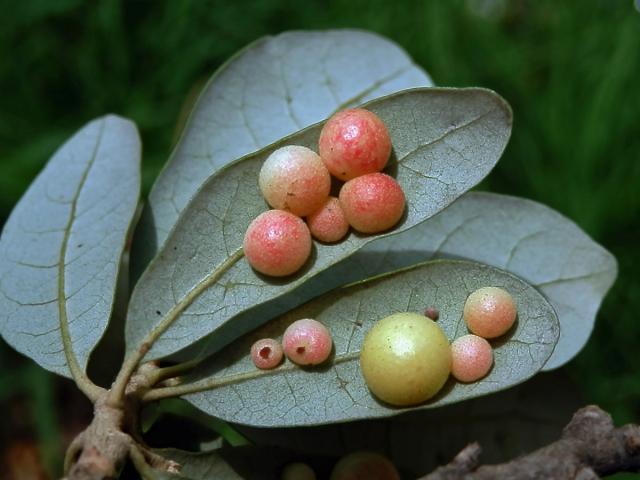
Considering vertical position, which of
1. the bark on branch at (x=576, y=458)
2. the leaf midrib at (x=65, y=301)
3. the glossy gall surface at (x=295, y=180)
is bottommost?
the bark on branch at (x=576, y=458)

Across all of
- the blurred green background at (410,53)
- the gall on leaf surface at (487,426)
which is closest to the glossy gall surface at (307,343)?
the gall on leaf surface at (487,426)

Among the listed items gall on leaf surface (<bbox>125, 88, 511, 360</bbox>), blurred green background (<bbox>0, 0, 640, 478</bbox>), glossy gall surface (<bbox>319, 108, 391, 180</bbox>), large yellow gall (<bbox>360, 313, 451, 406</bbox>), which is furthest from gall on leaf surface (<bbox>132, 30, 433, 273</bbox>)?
blurred green background (<bbox>0, 0, 640, 478</bbox>)

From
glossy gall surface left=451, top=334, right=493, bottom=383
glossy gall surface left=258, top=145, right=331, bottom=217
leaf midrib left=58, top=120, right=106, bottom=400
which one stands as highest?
glossy gall surface left=258, top=145, right=331, bottom=217

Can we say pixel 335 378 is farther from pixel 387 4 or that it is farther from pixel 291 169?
pixel 387 4

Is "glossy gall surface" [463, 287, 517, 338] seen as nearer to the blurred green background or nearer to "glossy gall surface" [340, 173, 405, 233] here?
"glossy gall surface" [340, 173, 405, 233]

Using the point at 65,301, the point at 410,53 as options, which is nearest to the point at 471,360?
the point at 65,301

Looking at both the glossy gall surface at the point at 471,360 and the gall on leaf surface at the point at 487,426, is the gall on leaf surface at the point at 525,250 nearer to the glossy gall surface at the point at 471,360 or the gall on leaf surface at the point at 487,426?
the gall on leaf surface at the point at 487,426
